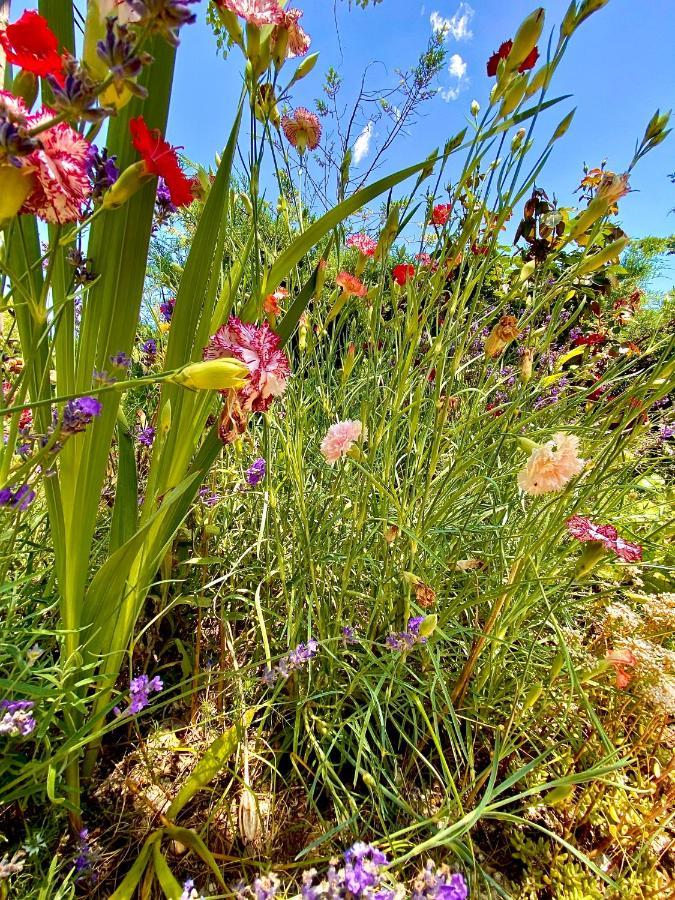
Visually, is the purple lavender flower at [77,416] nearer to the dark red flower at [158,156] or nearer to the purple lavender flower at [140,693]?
the dark red flower at [158,156]

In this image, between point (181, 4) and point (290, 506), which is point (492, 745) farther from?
point (181, 4)

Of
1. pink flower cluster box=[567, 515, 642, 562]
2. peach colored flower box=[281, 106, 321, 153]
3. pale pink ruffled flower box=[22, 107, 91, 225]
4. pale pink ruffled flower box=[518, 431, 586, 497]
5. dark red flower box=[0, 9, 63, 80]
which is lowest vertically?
pink flower cluster box=[567, 515, 642, 562]

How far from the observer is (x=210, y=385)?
35cm

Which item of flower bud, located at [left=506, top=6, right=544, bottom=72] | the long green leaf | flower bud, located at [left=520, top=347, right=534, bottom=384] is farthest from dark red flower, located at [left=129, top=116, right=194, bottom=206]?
the long green leaf

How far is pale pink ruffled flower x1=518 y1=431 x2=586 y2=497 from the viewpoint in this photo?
55 cm

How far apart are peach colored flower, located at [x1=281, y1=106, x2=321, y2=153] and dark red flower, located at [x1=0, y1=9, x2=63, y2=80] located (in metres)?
0.49

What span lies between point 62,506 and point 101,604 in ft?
0.45

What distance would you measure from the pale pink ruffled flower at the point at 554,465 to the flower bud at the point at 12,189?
1.86ft

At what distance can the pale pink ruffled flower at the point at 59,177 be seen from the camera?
338 mm

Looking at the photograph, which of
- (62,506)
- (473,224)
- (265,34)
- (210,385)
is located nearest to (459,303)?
(473,224)

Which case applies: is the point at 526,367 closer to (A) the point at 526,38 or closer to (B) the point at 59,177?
(A) the point at 526,38

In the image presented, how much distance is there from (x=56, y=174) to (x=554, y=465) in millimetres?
584

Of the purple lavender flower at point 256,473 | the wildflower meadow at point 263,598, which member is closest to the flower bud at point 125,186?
the wildflower meadow at point 263,598

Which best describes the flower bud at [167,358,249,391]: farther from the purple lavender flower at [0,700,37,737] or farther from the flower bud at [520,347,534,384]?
the flower bud at [520,347,534,384]
